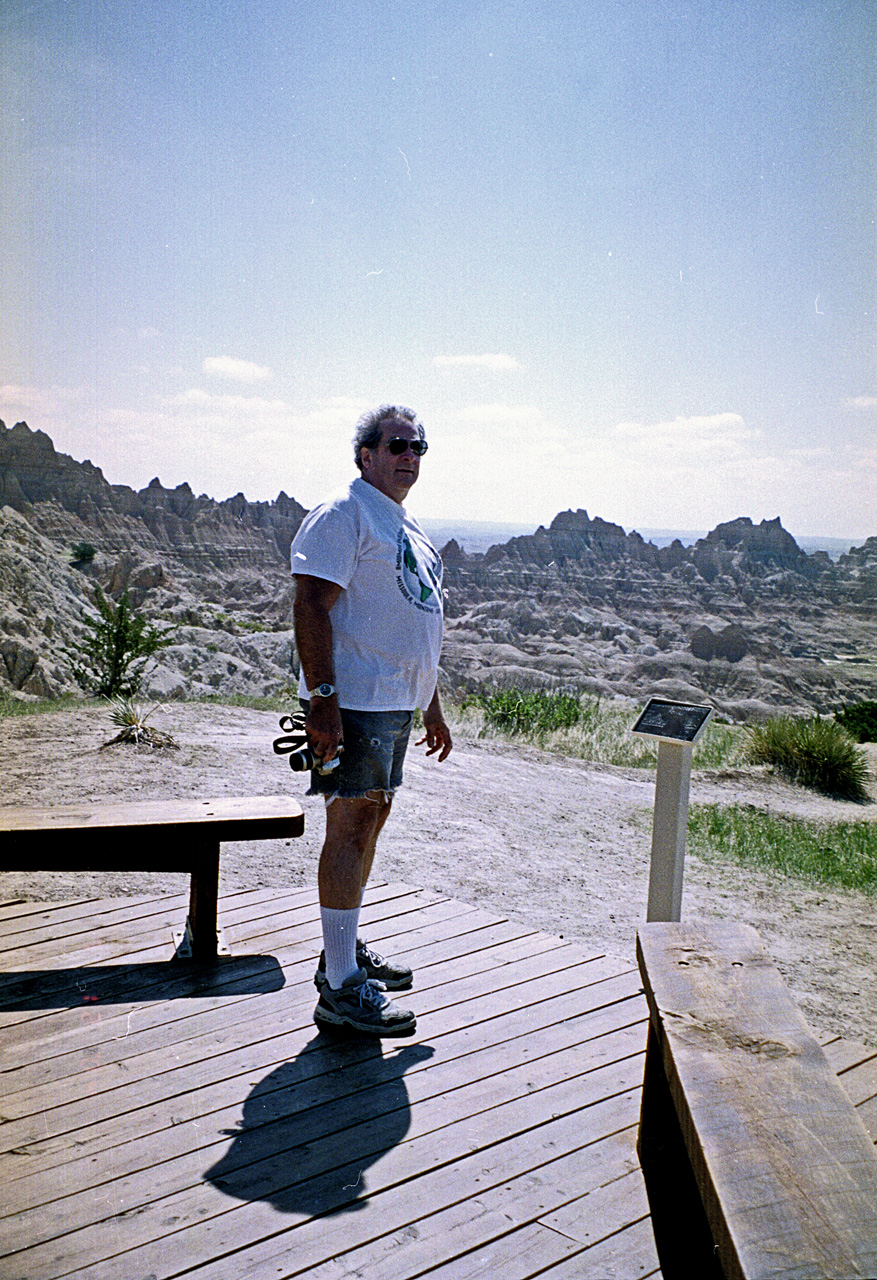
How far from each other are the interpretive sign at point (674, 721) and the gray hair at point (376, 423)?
1135 mm

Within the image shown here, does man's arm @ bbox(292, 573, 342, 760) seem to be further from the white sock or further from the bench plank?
the bench plank

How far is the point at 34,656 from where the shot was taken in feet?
47.5

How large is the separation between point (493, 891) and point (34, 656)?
11.5 meters

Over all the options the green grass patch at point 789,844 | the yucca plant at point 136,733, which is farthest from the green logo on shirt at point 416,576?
the yucca plant at point 136,733

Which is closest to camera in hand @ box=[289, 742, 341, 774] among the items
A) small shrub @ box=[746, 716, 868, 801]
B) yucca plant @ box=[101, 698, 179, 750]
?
yucca plant @ box=[101, 698, 179, 750]

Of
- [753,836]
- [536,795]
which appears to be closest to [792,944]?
[753,836]

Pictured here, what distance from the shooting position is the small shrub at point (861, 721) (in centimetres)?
1180

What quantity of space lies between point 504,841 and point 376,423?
378 centimetres

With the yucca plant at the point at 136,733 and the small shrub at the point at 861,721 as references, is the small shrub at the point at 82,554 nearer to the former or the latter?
the small shrub at the point at 861,721

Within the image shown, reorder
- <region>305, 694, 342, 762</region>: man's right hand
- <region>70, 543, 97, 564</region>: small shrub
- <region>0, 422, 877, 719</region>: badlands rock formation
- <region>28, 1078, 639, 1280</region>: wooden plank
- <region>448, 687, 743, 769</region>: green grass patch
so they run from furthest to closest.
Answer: <region>70, 543, 97, 564</region>: small shrub → <region>0, 422, 877, 719</region>: badlands rock formation → <region>448, 687, 743, 769</region>: green grass patch → <region>305, 694, 342, 762</region>: man's right hand → <region>28, 1078, 639, 1280</region>: wooden plank

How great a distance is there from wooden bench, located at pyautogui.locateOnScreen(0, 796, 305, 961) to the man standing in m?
0.43

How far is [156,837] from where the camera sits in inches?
108

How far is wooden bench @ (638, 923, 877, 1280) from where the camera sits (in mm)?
1220

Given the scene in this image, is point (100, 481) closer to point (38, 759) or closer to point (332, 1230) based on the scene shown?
point (38, 759)
